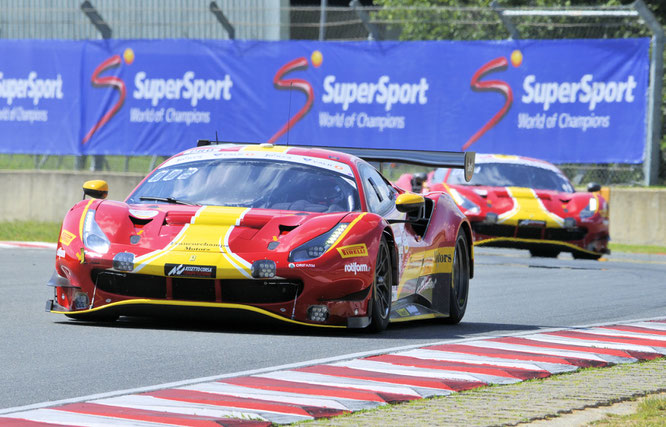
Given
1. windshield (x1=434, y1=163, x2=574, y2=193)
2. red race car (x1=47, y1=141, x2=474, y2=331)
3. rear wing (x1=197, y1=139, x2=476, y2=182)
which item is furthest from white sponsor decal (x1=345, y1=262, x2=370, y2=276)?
windshield (x1=434, y1=163, x2=574, y2=193)

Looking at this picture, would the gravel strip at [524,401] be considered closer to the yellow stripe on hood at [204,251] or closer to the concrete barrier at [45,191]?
the yellow stripe on hood at [204,251]

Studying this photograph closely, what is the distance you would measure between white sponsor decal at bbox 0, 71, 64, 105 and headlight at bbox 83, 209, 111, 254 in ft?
56.3

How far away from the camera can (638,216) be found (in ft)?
69.6

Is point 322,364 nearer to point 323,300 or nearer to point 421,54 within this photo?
point 323,300

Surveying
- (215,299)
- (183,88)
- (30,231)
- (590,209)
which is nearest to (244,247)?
(215,299)

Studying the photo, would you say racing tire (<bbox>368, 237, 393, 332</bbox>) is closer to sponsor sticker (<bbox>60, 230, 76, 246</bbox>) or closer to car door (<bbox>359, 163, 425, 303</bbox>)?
car door (<bbox>359, 163, 425, 303</bbox>)

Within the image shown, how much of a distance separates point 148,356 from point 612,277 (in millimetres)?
8885

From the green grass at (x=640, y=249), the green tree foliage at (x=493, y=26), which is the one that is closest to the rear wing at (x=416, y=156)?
the green grass at (x=640, y=249)

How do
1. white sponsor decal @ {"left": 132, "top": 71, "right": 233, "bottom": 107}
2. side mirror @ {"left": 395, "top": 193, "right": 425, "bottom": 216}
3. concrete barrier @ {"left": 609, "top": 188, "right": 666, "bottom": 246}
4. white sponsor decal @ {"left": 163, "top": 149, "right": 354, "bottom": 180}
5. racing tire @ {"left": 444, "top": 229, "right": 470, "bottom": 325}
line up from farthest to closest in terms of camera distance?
white sponsor decal @ {"left": 132, "top": 71, "right": 233, "bottom": 107} → concrete barrier @ {"left": 609, "top": 188, "right": 666, "bottom": 246} → racing tire @ {"left": 444, "top": 229, "right": 470, "bottom": 325} → white sponsor decal @ {"left": 163, "top": 149, "right": 354, "bottom": 180} → side mirror @ {"left": 395, "top": 193, "right": 425, "bottom": 216}

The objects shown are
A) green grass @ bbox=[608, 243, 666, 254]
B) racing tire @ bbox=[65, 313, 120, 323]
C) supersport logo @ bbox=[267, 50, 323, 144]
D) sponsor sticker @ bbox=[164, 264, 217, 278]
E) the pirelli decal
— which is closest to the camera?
sponsor sticker @ bbox=[164, 264, 217, 278]

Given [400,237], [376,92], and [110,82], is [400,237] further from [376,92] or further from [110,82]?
[110,82]

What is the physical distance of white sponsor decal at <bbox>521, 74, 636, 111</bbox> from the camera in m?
21.6

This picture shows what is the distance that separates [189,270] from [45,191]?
15734 millimetres

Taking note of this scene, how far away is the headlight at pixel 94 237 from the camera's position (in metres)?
8.02
